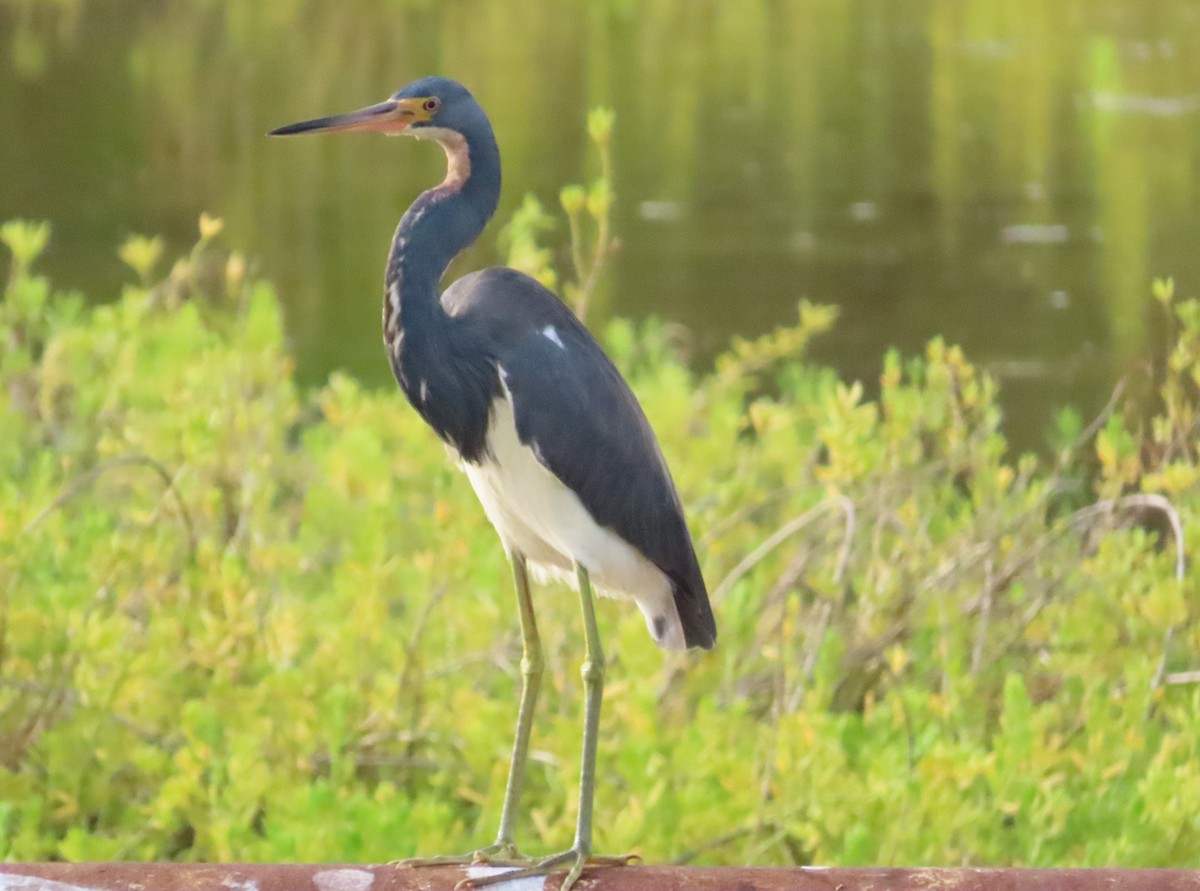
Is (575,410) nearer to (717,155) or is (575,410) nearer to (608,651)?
(608,651)

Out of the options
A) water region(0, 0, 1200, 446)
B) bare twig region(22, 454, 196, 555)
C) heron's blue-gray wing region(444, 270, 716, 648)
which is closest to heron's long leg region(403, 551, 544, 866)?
heron's blue-gray wing region(444, 270, 716, 648)

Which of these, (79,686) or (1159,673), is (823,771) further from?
(79,686)

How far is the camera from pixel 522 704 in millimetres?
3068

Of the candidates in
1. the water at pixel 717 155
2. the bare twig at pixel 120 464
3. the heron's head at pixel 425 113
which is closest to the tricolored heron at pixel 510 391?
the heron's head at pixel 425 113

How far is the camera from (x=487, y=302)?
2.89 m

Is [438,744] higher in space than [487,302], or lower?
lower

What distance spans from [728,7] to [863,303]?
1104 centimetres

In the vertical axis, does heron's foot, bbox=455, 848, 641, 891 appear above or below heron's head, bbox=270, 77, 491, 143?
below

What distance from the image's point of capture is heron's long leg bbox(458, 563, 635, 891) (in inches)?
110

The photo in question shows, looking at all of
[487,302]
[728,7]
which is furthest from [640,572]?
[728,7]

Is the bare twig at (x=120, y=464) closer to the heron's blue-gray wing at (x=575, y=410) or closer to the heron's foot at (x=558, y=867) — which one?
the heron's blue-gray wing at (x=575, y=410)

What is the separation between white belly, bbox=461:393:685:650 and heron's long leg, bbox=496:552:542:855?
0.06 meters

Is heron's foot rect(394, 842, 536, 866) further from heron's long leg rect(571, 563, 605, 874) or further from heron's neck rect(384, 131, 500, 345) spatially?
heron's neck rect(384, 131, 500, 345)

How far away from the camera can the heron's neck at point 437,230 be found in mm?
2809
